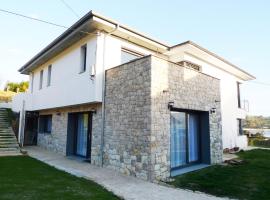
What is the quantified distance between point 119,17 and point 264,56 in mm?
12509

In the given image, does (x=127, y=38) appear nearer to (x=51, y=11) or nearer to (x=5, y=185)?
(x=51, y=11)

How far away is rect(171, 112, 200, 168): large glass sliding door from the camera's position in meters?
8.96

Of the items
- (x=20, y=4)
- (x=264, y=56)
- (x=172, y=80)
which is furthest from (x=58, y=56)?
(x=264, y=56)

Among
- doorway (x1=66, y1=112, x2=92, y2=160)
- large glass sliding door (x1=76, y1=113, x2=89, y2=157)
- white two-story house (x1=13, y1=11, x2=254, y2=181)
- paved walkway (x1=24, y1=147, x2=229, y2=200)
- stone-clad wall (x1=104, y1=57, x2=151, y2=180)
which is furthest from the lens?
large glass sliding door (x1=76, y1=113, x2=89, y2=157)

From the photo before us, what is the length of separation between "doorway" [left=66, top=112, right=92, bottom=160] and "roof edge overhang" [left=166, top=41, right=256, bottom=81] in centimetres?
638

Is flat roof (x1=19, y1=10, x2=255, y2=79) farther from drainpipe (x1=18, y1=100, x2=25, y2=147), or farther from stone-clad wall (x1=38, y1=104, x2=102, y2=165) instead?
drainpipe (x1=18, y1=100, x2=25, y2=147)

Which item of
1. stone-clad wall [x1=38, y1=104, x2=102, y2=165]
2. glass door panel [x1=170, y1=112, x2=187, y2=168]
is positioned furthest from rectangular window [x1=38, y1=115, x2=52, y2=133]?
glass door panel [x1=170, y1=112, x2=187, y2=168]

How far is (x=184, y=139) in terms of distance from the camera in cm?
959

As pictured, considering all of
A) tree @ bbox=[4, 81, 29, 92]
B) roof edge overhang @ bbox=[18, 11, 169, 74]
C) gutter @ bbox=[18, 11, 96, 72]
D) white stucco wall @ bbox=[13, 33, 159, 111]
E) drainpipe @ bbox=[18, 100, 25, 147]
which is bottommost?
drainpipe @ bbox=[18, 100, 25, 147]

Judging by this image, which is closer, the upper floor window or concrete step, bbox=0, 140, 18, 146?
the upper floor window

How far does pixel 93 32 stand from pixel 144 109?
4.69 meters

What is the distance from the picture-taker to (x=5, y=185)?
612 centimetres

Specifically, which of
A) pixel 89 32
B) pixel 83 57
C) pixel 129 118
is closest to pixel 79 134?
pixel 83 57

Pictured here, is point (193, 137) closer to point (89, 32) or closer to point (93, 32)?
point (93, 32)
